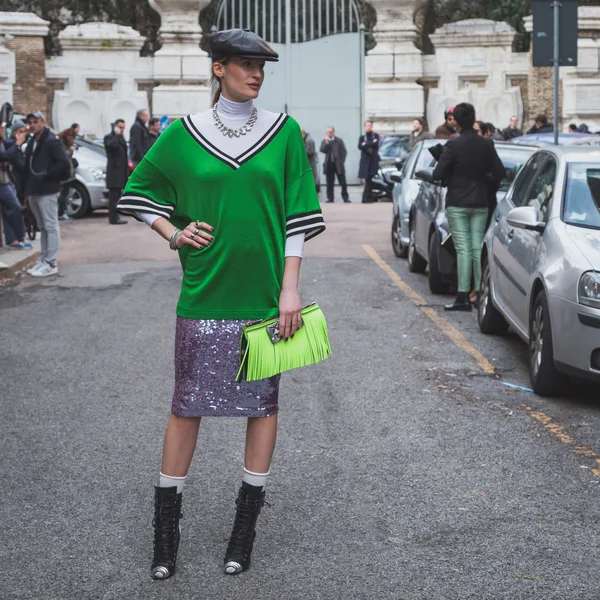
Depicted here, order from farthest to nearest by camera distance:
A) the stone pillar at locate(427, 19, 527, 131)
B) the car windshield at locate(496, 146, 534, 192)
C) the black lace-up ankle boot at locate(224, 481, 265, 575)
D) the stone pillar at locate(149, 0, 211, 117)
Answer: the stone pillar at locate(149, 0, 211, 117), the stone pillar at locate(427, 19, 527, 131), the car windshield at locate(496, 146, 534, 192), the black lace-up ankle boot at locate(224, 481, 265, 575)

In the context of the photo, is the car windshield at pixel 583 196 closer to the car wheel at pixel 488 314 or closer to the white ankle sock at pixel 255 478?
the car wheel at pixel 488 314

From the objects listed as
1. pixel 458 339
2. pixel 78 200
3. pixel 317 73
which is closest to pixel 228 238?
pixel 458 339

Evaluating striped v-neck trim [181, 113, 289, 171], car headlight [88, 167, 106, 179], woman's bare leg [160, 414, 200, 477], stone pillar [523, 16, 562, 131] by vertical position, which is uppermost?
stone pillar [523, 16, 562, 131]

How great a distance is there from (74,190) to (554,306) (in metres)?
16.8

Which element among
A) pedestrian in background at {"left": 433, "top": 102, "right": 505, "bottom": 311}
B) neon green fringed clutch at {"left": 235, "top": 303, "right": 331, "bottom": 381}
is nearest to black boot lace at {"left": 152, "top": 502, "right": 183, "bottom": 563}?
neon green fringed clutch at {"left": 235, "top": 303, "right": 331, "bottom": 381}

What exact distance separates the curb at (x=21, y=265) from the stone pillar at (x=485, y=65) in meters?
17.5

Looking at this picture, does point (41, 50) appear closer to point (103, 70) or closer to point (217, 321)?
point (103, 70)

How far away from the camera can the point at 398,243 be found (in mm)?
16375

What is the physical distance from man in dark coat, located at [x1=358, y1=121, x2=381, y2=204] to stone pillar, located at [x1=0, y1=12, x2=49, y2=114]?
8.16 metres

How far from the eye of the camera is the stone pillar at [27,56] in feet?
101

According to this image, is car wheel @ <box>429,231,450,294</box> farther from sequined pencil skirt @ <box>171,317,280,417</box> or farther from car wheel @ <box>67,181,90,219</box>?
car wheel @ <box>67,181,90,219</box>

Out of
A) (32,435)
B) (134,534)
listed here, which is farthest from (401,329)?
(134,534)

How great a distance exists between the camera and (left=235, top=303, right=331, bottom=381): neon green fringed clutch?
445 cm

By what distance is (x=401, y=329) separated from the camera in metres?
10.7
